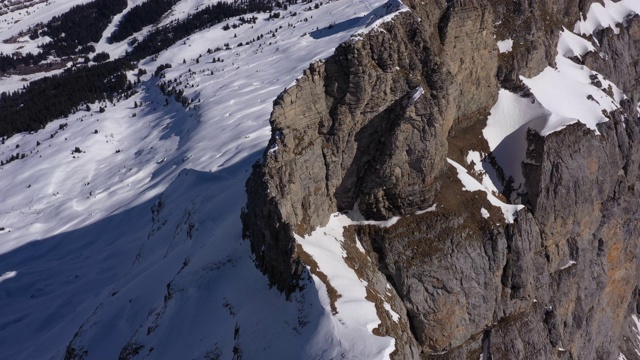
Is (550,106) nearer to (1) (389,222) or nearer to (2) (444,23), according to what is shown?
(2) (444,23)

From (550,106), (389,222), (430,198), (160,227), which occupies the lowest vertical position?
(160,227)

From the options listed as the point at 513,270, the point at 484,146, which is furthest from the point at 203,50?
the point at 513,270

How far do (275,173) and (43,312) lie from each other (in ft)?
101

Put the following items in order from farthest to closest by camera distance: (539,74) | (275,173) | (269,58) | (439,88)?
1. (269,58)
2. (539,74)
3. (439,88)
4. (275,173)

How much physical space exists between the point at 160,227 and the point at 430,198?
979 inches

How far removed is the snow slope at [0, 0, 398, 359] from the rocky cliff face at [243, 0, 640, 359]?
2.74 m

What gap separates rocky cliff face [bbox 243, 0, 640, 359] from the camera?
27375mm

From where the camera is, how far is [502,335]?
99.8ft

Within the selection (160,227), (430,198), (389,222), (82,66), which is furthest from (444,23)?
(82,66)

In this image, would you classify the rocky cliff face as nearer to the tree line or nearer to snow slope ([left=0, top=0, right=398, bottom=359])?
snow slope ([left=0, top=0, right=398, bottom=359])

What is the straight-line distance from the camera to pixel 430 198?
2961cm

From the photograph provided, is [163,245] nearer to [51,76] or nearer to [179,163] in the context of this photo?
[179,163]

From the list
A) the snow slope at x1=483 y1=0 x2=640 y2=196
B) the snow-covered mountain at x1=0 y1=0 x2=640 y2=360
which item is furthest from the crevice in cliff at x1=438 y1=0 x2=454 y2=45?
the snow slope at x1=483 y1=0 x2=640 y2=196

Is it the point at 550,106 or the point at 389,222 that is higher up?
the point at 550,106
